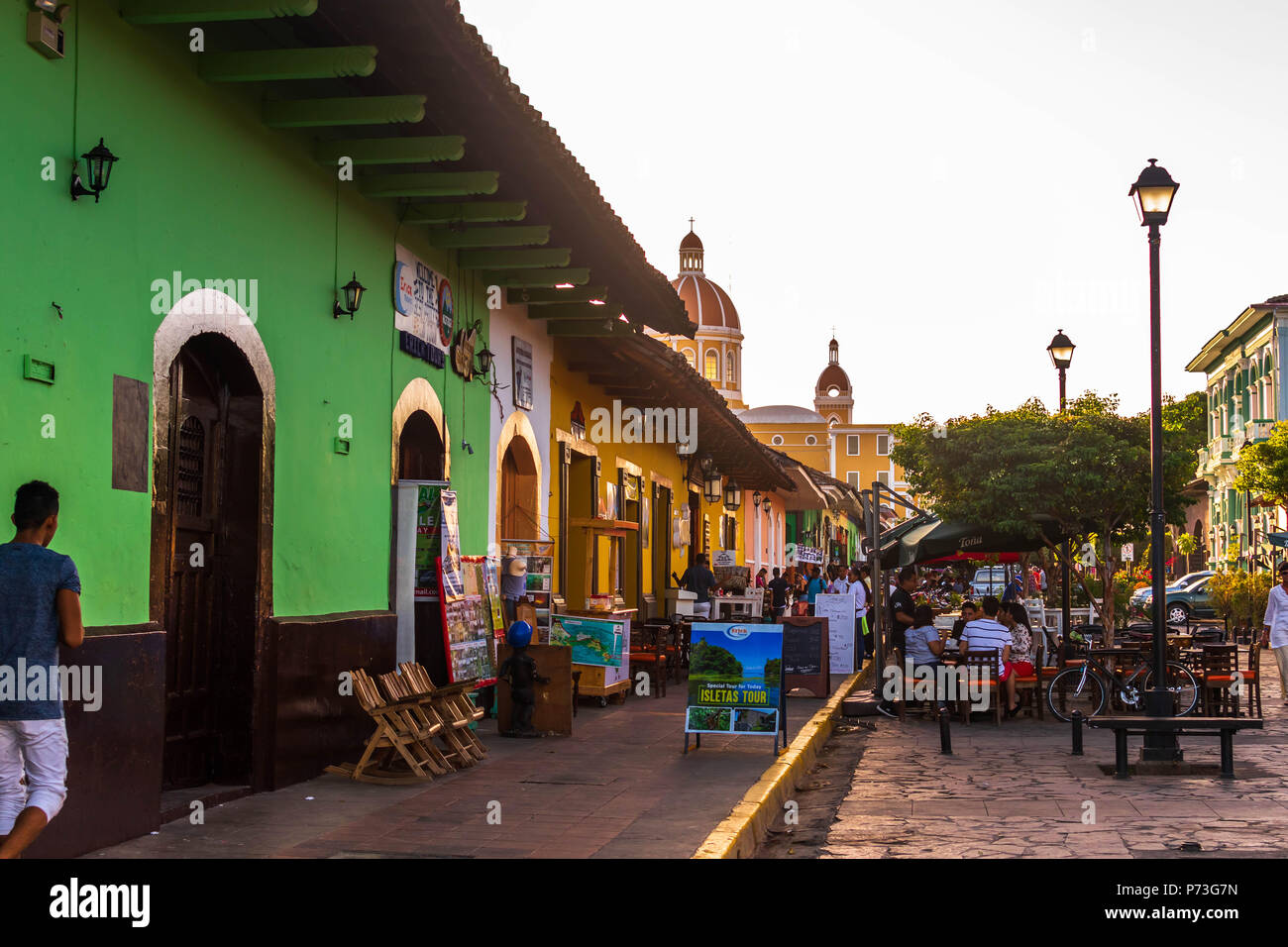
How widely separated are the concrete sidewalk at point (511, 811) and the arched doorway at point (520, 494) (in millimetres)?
3599

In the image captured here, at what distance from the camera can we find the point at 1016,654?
49.7 feet

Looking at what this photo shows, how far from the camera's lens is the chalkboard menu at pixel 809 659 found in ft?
53.1

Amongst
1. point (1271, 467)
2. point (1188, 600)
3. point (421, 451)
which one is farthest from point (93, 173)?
point (1188, 600)

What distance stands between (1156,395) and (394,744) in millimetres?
6823

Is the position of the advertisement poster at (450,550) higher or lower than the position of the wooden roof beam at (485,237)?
lower

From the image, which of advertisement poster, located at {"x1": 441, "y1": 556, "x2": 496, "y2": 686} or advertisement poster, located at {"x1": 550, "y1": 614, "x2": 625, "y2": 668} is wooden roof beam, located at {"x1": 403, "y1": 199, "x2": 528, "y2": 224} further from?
advertisement poster, located at {"x1": 550, "y1": 614, "x2": 625, "y2": 668}

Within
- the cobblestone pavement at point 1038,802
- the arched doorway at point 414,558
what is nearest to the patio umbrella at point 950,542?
the cobblestone pavement at point 1038,802

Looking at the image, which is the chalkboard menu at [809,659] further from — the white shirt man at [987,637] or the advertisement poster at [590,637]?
the advertisement poster at [590,637]

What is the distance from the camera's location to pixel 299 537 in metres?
9.07

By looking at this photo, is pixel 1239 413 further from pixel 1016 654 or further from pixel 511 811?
pixel 511 811

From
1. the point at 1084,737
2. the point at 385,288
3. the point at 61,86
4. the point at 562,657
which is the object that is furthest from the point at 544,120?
the point at 1084,737

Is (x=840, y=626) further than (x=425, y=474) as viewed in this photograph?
Yes

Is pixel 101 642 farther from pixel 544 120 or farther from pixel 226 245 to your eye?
pixel 544 120
